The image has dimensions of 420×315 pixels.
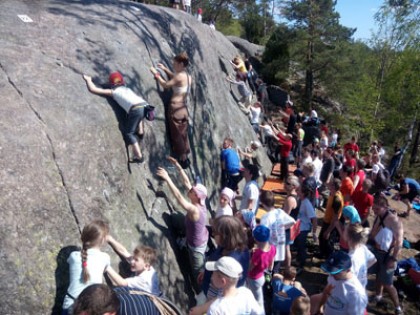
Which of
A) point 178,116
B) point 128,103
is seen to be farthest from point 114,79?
point 178,116

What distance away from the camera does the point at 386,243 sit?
6.40 meters

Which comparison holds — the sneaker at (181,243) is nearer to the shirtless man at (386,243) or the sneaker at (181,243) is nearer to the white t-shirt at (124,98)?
the white t-shirt at (124,98)

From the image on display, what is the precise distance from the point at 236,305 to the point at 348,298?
5.67ft

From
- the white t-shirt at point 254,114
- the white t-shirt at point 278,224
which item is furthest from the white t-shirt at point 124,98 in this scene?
the white t-shirt at point 254,114

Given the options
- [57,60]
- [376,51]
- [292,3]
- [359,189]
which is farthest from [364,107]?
[57,60]

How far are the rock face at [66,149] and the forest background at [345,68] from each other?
2038 cm

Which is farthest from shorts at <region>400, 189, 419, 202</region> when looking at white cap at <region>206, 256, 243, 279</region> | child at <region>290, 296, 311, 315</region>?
white cap at <region>206, 256, 243, 279</region>

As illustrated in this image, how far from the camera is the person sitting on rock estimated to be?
6.00 meters

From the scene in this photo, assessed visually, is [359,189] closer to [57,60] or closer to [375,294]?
[375,294]

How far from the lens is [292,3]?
27.8m

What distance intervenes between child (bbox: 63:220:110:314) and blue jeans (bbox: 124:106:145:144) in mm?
2133

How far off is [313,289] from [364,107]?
28869mm

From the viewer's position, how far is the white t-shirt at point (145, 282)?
4.43m

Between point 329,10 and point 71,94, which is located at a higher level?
point 329,10
